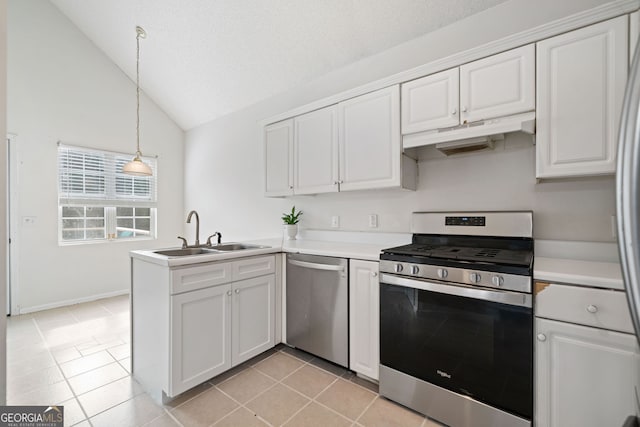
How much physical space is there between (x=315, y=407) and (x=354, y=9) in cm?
298

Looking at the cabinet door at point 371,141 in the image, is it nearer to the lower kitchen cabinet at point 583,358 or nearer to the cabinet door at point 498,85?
the cabinet door at point 498,85

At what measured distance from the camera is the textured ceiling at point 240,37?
232cm

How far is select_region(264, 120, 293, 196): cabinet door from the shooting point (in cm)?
275

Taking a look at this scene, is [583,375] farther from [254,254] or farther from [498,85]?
[254,254]

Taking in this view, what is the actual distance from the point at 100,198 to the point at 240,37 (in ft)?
9.94

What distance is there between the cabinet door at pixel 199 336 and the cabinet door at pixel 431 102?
5.83 ft

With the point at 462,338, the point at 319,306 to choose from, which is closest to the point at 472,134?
the point at 462,338

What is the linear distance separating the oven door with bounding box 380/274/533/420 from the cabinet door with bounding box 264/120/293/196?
4.74 ft

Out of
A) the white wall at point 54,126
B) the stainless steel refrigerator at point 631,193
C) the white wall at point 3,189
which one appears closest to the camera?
the stainless steel refrigerator at point 631,193

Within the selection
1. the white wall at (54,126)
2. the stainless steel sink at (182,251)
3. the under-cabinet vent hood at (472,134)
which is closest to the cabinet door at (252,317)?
the stainless steel sink at (182,251)

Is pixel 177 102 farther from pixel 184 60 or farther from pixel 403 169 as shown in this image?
pixel 403 169

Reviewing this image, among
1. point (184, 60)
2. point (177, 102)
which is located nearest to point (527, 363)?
point (184, 60)

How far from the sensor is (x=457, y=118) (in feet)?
5.86

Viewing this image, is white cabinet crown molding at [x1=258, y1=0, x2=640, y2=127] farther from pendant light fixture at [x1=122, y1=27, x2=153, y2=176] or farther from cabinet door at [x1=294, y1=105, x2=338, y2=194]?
pendant light fixture at [x1=122, y1=27, x2=153, y2=176]
